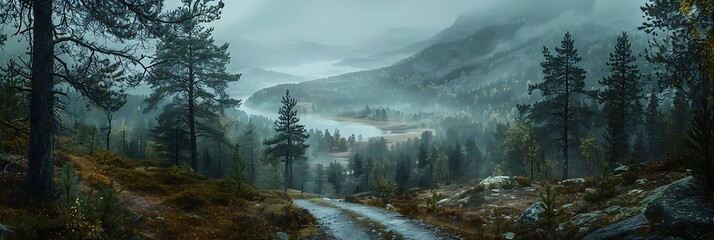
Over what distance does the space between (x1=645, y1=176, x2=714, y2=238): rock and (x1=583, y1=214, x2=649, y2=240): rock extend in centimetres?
37

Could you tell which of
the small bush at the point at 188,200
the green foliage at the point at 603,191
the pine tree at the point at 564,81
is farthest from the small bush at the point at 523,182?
the small bush at the point at 188,200

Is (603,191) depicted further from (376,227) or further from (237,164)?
(237,164)

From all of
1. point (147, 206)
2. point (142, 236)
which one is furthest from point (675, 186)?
point (147, 206)

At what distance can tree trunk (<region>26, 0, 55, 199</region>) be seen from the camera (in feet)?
36.6

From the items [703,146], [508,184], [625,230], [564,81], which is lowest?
[508,184]

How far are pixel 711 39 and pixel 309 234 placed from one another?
12.5m

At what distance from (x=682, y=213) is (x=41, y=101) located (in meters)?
15.7

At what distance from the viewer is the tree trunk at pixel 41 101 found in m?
11.2

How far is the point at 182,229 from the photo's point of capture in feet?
41.9

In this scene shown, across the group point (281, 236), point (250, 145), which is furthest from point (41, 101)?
point (250, 145)

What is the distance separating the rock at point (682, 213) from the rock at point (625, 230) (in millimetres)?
367

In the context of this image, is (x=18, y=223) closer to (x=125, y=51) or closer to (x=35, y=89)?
(x=35, y=89)

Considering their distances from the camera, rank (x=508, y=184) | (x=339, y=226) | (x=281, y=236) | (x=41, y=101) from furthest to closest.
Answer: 1. (x=508, y=184)
2. (x=339, y=226)
3. (x=281, y=236)
4. (x=41, y=101)

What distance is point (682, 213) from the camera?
7.89m
